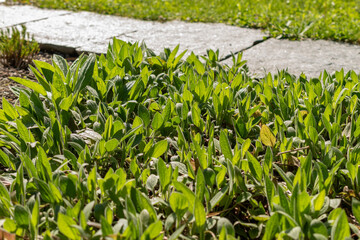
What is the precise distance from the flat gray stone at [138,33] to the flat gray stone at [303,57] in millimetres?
251

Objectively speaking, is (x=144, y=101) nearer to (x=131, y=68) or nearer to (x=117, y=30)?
(x=131, y=68)

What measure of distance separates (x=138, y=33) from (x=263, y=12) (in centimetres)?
165

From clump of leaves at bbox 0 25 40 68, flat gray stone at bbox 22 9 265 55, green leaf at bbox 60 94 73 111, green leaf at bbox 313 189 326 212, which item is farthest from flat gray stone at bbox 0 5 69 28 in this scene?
green leaf at bbox 313 189 326 212

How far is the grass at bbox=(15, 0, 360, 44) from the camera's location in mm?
4329

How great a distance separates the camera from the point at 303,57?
11.8 ft

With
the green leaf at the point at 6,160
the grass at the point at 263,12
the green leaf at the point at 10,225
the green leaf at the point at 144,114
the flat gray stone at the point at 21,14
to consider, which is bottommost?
the green leaf at the point at 10,225

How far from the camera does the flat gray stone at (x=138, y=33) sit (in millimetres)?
3984

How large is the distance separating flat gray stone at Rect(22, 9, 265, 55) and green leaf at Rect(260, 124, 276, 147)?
1932 mm

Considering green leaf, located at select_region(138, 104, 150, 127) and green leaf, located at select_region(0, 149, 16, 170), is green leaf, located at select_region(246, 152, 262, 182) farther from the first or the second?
green leaf, located at select_region(0, 149, 16, 170)

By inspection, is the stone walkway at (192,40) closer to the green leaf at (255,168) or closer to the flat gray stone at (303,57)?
the flat gray stone at (303,57)

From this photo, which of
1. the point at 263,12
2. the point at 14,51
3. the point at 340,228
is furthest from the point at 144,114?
the point at 263,12

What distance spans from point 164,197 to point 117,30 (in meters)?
3.35

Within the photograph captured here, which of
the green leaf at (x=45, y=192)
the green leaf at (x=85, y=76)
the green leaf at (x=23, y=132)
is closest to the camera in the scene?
the green leaf at (x=45, y=192)

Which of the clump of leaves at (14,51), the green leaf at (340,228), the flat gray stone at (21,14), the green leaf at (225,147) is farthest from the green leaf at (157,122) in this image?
the flat gray stone at (21,14)
